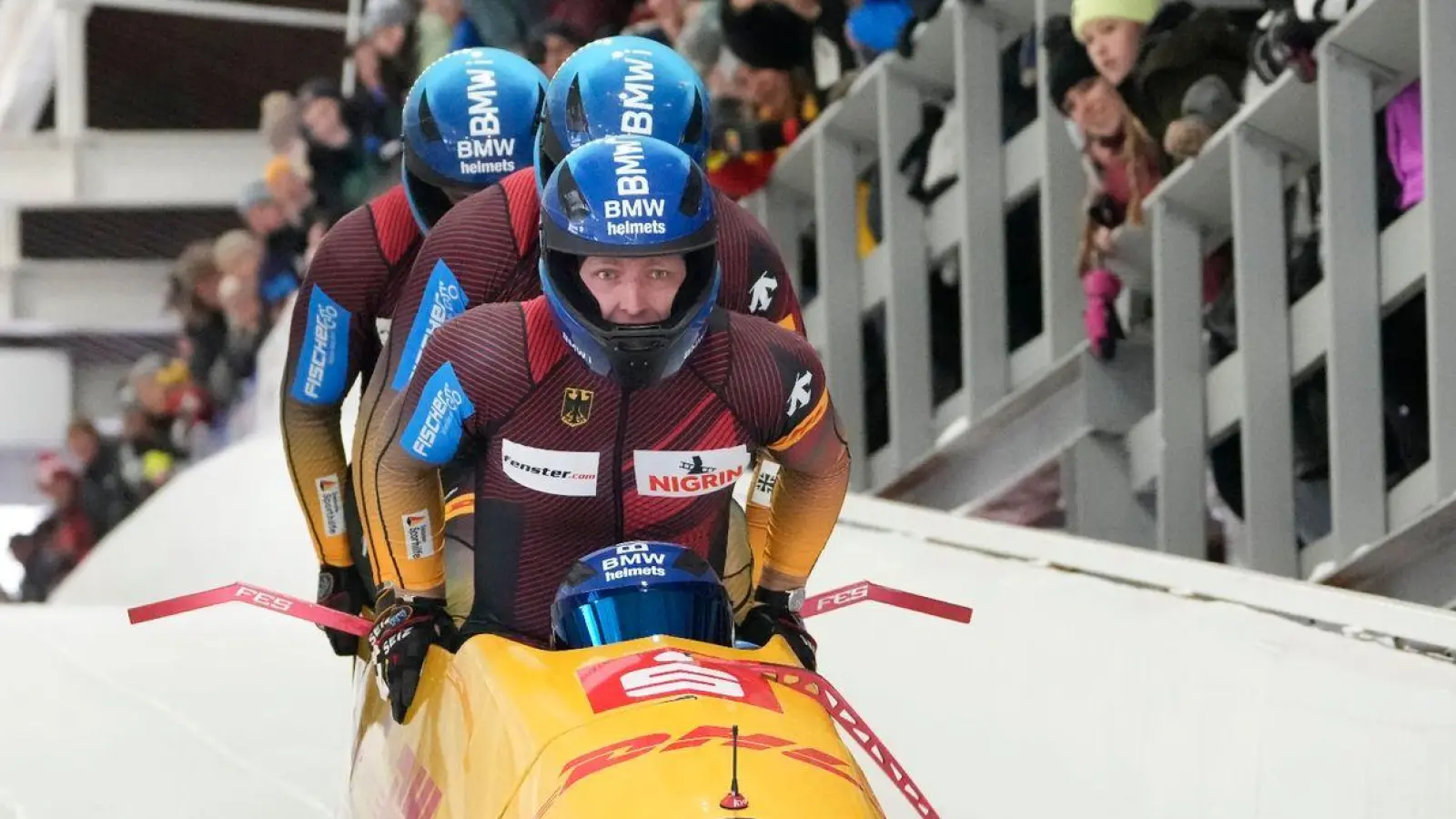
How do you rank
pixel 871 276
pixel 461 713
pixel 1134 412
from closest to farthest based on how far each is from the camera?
1. pixel 461 713
2. pixel 1134 412
3. pixel 871 276

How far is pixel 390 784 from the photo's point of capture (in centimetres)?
305

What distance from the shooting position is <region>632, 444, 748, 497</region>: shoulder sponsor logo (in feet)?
9.46

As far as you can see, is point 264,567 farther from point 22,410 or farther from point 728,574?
point 22,410

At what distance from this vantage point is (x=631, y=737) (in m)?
2.39

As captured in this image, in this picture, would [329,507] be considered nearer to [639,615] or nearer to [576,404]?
[576,404]

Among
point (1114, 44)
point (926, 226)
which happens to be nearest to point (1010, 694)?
point (1114, 44)

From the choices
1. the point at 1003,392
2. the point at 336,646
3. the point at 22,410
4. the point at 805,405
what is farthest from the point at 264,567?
the point at 22,410

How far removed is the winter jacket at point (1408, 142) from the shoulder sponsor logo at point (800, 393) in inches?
88.3

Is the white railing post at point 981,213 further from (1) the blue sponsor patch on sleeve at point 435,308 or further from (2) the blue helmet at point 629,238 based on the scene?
(2) the blue helmet at point 629,238

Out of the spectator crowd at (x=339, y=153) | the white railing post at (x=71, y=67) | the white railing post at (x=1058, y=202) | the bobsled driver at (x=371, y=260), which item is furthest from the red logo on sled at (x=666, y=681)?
the white railing post at (x=71, y=67)

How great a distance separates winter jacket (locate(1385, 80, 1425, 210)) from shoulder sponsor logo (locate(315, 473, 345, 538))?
7.94 ft

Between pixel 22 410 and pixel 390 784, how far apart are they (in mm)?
12419

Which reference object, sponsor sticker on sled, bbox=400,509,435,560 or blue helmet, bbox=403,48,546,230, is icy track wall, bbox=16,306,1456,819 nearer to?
sponsor sticker on sled, bbox=400,509,435,560

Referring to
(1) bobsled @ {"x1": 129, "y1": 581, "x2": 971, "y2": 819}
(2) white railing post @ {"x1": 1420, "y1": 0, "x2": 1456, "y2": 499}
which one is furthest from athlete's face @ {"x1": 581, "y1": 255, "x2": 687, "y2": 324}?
(2) white railing post @ {"x1": 1420, "y1": 0, "x2": 1456, "y2": 499}
